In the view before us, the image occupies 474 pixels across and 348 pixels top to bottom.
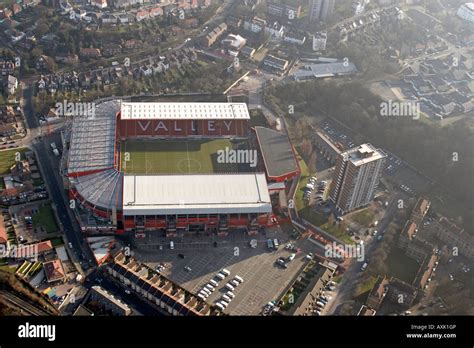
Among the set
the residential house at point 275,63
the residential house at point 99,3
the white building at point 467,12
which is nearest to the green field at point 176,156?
the residential house at point 275,63

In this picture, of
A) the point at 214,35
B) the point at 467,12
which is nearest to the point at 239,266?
Result: the point at 214,35

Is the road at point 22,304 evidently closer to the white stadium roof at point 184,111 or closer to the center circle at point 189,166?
the center circle at point 189,166

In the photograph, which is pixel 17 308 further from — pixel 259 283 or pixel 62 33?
pixel 62 33

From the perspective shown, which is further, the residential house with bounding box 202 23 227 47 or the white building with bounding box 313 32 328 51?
the white building with bounding box 313 32 328 51

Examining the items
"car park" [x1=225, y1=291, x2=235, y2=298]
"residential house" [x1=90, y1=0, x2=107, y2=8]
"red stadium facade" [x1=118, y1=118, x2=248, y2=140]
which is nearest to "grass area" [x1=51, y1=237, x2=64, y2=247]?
"red stadium facade" [x1=118, y1=118, x2=248, y2=140]

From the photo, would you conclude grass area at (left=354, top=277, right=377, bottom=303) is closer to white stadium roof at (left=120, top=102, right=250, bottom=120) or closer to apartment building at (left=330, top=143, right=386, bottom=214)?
apartment building at (left=330, top=143, right=386, bottom=214)

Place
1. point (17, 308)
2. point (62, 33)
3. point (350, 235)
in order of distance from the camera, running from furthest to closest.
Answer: point (62, 33), point (350, 235), point (17, 308)

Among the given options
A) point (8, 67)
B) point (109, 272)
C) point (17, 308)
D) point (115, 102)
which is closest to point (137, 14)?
point (8, 67)
